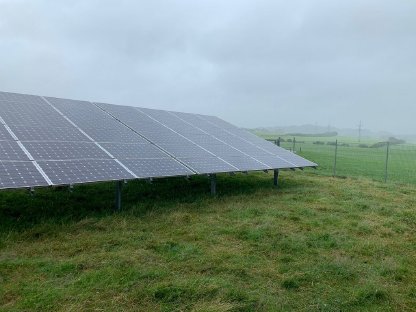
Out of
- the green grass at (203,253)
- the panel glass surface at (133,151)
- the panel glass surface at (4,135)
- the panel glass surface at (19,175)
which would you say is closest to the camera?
the green grass at (203,253)

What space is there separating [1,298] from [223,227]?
14.3 ft

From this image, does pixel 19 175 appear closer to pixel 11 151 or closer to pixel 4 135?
pixel 11 151

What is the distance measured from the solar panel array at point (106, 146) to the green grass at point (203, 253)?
101 centimetres

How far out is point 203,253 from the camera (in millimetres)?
6414

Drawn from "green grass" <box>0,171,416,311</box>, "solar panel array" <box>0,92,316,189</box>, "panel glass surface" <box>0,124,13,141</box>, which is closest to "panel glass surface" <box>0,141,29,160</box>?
"solar panel array" <box>0,92,316,189</box>

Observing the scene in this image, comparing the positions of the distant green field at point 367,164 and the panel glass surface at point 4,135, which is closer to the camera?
the panel glass surface at point 4,135

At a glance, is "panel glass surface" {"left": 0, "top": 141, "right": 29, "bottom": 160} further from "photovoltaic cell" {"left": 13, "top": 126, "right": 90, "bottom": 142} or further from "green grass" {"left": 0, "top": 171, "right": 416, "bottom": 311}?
"green grass" {"left": 0, "top": 171, "right": 416, "bottom": 311}

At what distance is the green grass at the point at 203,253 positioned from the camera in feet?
15.8

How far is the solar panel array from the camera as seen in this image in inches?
306

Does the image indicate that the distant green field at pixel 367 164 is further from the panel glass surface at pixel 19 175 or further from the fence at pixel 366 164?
the panel glass surface at pixel 19 175

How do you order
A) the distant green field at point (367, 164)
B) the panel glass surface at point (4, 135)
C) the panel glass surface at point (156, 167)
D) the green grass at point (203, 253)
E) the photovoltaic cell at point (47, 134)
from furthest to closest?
the distant green field at point (367, 164) < the photovoltaic cell at point (47, 134) < the panel glass surface at point (156, 167) < the panel glass surface at point (4, 135) < the green grass at point (203, 253)

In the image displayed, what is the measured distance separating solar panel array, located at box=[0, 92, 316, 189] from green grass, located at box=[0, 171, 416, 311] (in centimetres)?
101

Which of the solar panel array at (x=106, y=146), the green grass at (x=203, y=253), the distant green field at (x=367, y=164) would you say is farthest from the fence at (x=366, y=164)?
the green grass at (x=203, y=253)

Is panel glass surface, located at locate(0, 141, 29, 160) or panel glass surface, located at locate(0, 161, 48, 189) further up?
panel glass surface, located at locate(0, 141, 29, 160)
